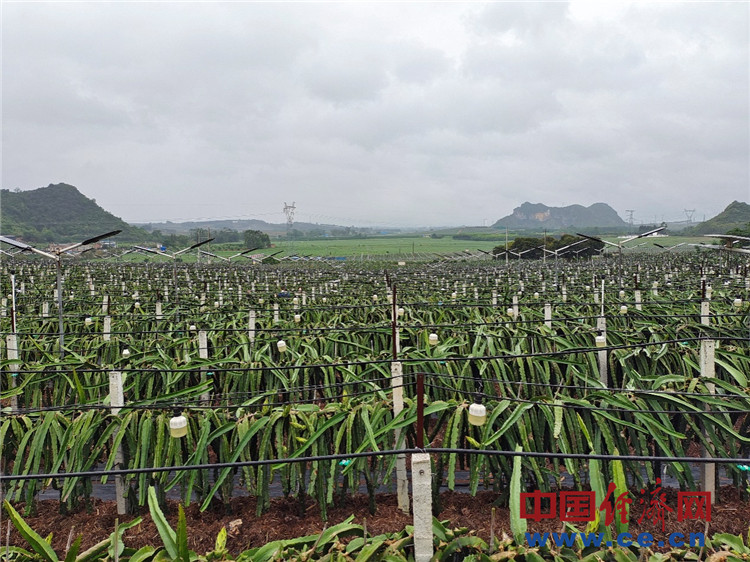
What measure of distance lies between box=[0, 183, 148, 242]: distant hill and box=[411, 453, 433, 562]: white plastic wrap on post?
75.7 metres

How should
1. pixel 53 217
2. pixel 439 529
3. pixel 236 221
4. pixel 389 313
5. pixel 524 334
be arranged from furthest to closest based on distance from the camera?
pixel 236 221 → pixel 53 217 → pixel 389 313 → pixel 524 334 → pixel 439 529

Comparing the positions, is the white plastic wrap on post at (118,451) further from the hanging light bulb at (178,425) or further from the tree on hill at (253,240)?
the tree on hill at (253,240)

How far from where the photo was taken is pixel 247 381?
439 cm

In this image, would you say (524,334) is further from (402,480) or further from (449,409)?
(402,480)

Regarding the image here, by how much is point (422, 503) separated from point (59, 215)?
4066 inches

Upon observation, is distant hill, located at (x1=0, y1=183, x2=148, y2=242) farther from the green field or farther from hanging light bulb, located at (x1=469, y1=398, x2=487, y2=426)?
hanging light bulb, located at (x1=469, y1=398, x2=487, y2=426)

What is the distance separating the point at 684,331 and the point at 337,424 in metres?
4.59

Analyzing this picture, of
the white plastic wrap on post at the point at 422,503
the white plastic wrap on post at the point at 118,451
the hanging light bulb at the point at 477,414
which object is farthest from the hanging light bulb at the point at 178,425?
the hanging light bulb at the point at 477,414

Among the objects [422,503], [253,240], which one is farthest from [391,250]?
[422,503]

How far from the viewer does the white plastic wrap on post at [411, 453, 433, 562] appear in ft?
6.20

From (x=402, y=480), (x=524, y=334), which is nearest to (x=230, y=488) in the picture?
(x=402, y=480)

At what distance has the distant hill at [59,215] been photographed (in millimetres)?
72500

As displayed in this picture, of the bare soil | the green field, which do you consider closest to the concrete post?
the bare soil

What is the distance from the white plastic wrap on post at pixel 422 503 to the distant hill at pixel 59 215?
7569cm
